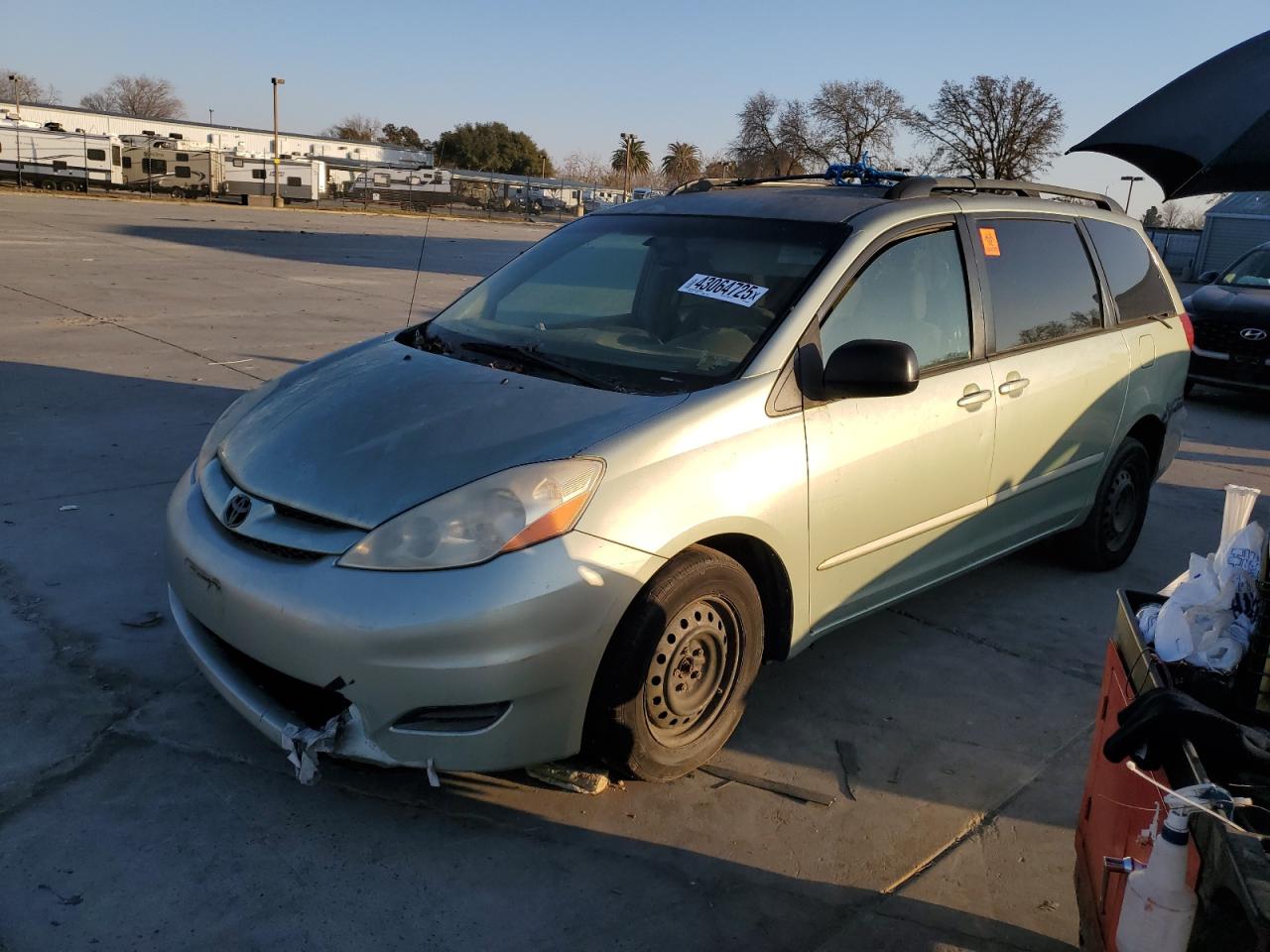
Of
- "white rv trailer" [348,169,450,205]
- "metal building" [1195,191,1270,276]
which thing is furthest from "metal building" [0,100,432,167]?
"metal building" [1195,191,1270,276]

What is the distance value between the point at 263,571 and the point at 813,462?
5.56 ft

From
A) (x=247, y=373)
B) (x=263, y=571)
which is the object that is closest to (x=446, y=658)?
(x=263, y=571)

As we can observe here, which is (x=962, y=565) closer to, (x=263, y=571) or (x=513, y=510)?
(x=513, y=510)

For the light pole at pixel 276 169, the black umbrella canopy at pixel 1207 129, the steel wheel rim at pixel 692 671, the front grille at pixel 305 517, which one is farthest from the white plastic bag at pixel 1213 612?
the light pole at pixel 276 169

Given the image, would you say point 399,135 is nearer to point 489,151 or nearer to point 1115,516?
point 489,151

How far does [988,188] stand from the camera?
14.8ft

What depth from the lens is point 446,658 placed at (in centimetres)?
258

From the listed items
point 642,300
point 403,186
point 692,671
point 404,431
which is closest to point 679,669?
point 692,671

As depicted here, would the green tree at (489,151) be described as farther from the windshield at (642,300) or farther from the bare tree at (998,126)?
the windshield at (642,300)

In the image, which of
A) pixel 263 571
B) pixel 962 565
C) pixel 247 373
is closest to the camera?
pixel 263 571

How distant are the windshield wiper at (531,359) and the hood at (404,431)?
0.07 meters

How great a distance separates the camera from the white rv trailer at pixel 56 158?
41.3 metres

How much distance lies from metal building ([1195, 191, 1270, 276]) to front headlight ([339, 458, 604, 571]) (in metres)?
34.9

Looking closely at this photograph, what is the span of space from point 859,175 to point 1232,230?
35023 millimetres
